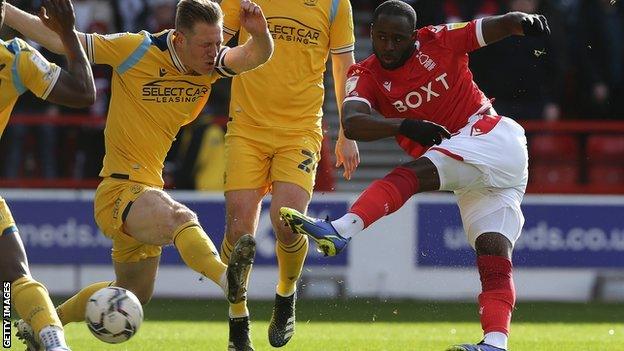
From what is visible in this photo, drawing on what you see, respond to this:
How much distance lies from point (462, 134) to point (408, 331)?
3.64 m

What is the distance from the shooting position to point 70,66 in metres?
7.28

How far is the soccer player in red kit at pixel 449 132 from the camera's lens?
25.9 ft

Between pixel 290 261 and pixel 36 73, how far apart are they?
2.92m

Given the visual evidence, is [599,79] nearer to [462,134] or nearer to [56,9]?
[462,134]

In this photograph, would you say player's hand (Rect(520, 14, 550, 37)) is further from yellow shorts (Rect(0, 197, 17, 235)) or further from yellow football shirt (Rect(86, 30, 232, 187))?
yellow shorts (Rect(0, 197, 17, 235))

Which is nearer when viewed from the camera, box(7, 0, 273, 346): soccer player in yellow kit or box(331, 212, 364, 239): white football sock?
box(331, 212, 364, 239): white football sock

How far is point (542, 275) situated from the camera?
49.7 ft

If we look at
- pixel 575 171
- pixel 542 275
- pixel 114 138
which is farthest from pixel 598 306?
pixel 114 138

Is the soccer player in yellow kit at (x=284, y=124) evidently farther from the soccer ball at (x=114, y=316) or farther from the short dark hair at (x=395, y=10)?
the soccer ball at (x=114, y=316)

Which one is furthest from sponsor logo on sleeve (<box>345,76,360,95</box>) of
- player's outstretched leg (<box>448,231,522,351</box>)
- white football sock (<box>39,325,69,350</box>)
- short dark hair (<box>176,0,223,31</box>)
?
white football sock (<box>39,325,69,350</box>)

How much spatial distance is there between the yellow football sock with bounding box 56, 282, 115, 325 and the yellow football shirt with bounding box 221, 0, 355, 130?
164 centimetres

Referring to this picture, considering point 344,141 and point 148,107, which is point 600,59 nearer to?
point 344,141

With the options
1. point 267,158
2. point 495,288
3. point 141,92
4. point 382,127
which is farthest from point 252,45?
point 495,288

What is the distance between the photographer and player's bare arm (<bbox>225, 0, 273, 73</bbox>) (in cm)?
828
